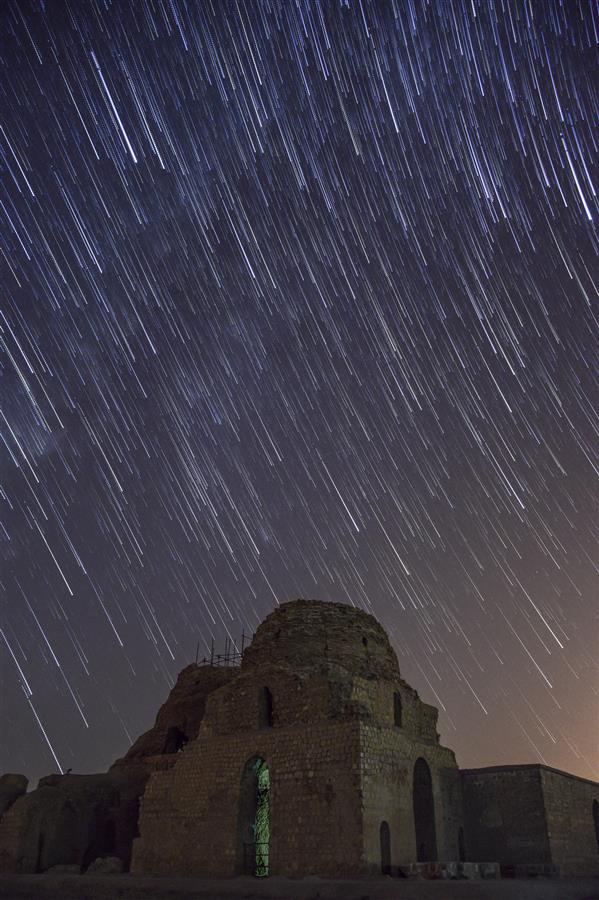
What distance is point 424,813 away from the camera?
21.3 metres

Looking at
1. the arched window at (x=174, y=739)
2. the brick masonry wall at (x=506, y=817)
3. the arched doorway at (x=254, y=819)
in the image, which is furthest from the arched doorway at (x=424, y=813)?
the arched window at (x=174, y=739)

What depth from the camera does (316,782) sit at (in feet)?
61.4

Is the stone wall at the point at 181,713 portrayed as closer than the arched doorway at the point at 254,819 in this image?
No

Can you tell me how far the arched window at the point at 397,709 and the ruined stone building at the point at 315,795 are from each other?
0.17ft

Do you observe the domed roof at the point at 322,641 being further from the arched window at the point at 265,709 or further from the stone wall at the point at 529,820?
the stone wall at the point at 529,820

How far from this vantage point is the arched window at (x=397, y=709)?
75.3 ft

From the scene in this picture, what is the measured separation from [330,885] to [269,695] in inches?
Answer: 267

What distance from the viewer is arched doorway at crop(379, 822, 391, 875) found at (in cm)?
1797

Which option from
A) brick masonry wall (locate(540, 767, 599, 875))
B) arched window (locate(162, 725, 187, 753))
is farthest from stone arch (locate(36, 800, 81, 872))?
brick masonry wall (locate(540, 767, 599, 875))

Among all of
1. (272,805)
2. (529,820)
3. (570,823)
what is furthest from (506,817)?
(272,805)

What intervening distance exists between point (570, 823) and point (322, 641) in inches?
363

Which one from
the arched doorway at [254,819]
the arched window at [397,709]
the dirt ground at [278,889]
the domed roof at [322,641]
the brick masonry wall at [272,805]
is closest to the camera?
the dirt ground at [278,889]

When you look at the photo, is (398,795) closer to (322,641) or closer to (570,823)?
(322,641)

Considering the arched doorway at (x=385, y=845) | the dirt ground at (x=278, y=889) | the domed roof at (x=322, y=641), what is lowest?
the dirt ground at (x=278, y=889)
